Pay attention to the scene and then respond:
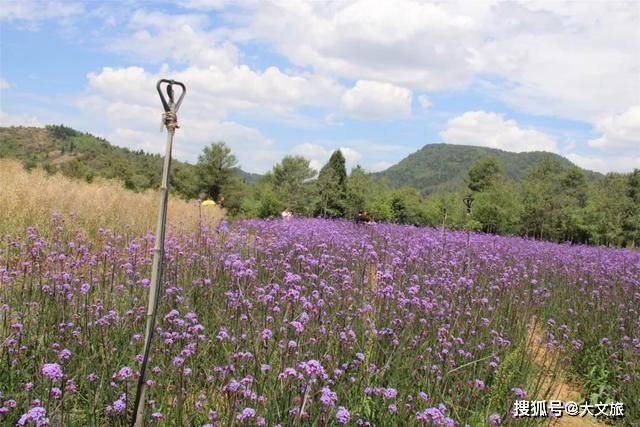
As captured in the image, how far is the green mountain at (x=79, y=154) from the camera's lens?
6919 centimetres

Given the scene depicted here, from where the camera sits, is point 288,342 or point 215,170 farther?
point 215,170

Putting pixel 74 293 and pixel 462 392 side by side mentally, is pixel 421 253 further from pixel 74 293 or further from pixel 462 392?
pixel 74 293

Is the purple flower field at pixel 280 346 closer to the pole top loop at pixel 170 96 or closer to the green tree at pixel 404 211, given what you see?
the pole top loop at pixel 170 96

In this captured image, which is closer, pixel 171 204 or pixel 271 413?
pixel 271 413

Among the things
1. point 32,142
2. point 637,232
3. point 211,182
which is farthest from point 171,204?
point 32,142

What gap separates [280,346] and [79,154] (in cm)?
12687

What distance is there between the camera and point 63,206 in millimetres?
9547

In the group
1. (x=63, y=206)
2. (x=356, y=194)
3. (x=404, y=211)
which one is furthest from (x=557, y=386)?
(x=404, y=211)

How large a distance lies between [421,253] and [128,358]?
4993mm

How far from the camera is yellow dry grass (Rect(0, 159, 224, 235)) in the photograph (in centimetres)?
812

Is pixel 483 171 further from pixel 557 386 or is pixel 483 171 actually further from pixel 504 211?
pixel 557 386

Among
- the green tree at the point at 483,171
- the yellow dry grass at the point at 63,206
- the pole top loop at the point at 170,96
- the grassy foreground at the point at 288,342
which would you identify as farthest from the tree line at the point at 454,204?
the green tree at the point at 483,171

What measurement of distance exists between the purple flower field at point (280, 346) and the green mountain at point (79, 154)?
4857cm

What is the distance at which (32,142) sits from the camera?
145750mm
